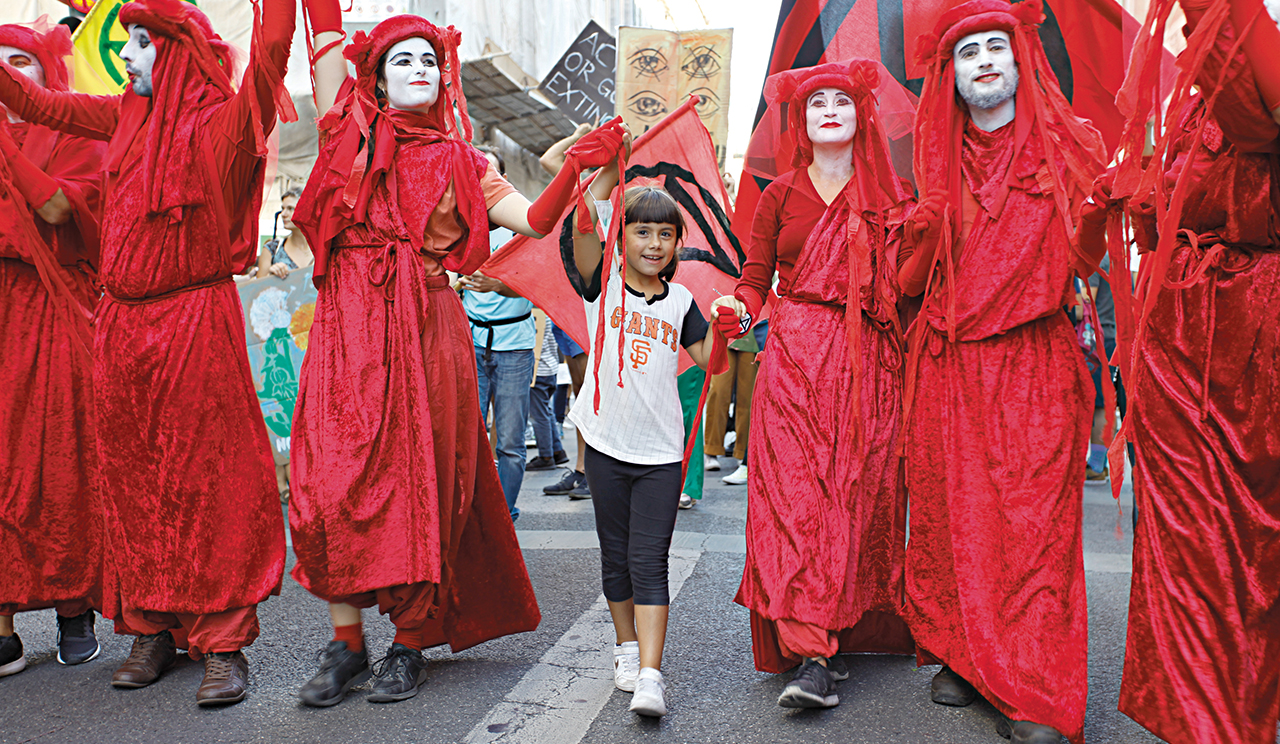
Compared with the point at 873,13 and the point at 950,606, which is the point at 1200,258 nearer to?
the point at 950,606

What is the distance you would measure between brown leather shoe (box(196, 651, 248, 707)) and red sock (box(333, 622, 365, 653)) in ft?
1.13

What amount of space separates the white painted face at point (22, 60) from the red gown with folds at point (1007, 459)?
339cm

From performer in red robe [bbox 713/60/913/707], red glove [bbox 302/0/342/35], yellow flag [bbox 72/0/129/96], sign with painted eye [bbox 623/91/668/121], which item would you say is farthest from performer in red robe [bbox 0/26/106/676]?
sign with painted eye [bbox 623/91/668/121]

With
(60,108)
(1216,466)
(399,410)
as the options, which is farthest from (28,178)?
(1216,466)

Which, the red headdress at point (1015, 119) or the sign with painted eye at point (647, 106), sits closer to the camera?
the red headdress at point (1015, 119)

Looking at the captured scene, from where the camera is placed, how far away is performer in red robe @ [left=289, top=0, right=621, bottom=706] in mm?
2842

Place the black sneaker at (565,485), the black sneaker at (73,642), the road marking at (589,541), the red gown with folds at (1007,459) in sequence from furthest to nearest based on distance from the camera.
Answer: the black sneaker at (565,485)
the road marking at (589,541)
the black sneaker at (73,642)
the red gown with folds at (1007,459)

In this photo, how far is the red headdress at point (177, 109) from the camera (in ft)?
9.78

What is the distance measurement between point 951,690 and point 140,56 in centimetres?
330

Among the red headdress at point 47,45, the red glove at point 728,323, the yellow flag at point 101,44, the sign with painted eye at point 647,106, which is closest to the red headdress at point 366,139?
the red glove at point 728,323

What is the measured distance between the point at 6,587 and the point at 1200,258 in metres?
3.92

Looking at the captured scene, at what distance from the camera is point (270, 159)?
3.23 m

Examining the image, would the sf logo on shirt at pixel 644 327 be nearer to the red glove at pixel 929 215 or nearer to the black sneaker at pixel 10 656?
the red glove at pixel 929 215

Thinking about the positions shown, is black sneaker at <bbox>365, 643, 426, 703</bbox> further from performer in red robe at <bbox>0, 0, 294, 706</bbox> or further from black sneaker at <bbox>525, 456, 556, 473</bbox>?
black sneaker at <bbox>525, 456, 556, 473</bbox>
